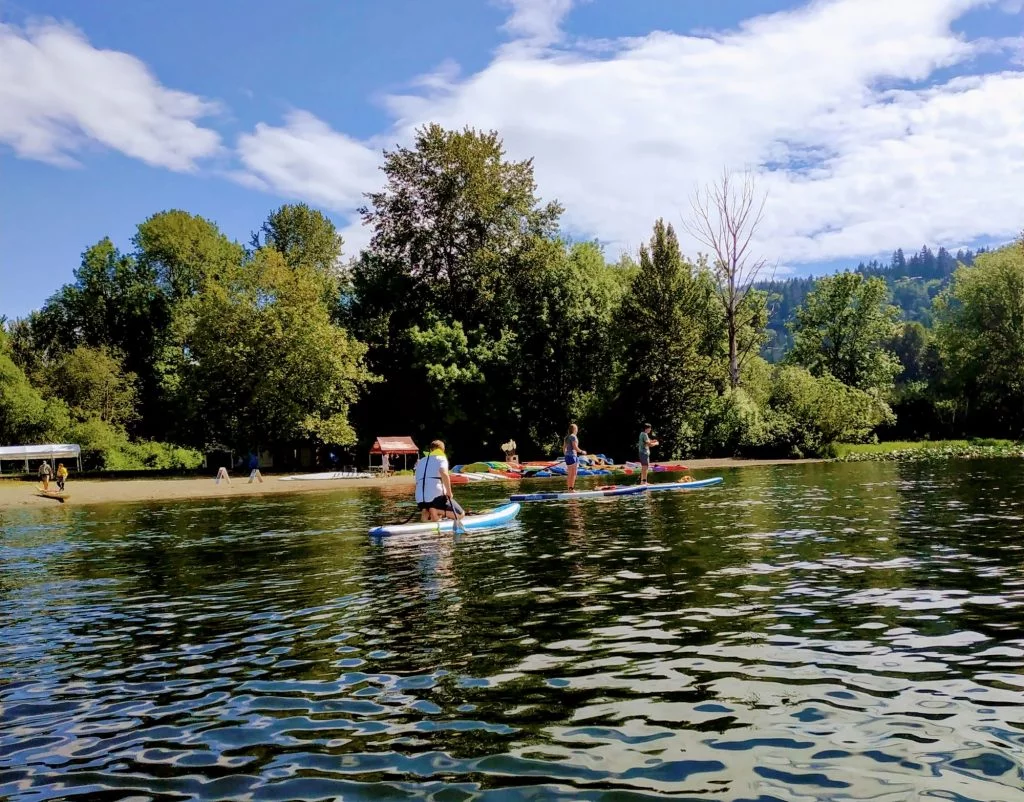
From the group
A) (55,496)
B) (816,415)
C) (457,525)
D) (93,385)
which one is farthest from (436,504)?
(93,385)

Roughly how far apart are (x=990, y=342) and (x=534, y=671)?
261 ft

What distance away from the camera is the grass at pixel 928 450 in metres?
53.5

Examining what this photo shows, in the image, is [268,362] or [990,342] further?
[990,342]

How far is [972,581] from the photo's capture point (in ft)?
38.5

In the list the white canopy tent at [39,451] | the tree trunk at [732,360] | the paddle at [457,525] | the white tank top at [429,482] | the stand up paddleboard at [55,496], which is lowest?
the paddle at [457,525]

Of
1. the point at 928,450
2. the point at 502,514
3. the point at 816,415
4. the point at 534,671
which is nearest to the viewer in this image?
the point at 534,671

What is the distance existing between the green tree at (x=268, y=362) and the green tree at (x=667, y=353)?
22.4 m

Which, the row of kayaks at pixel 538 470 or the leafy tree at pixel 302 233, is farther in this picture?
the leafy tree at pixel 302 233

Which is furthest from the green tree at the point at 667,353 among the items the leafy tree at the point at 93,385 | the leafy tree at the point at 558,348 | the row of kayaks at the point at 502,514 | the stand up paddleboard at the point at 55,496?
the leafy tree at the point at 93,385

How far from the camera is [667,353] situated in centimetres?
6303

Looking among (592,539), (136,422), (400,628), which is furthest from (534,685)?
(136,422)

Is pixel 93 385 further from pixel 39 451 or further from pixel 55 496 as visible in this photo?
pixel 55 496

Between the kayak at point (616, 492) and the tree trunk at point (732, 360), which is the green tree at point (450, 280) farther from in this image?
the kayak at point (616, 492)

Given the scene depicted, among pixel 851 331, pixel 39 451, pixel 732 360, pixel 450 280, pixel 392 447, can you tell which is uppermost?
pixel 450 280
